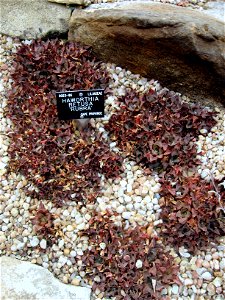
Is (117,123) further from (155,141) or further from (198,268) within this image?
(198,268)

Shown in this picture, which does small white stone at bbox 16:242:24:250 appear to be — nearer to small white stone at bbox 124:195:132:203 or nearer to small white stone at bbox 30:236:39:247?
small white stone at bbox 30:236:39:247

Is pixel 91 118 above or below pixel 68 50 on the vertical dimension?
below

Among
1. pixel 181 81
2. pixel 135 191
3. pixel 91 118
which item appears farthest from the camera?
pixel 181 81

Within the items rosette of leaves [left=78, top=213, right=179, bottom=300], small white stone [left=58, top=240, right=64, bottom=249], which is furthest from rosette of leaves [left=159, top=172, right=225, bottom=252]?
small white stone [left=58, top=240, right=64, bottom=249]

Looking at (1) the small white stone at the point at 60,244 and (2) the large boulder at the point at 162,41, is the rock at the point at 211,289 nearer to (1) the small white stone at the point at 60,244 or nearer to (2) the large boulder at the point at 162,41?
(1) the small white stone at the point at 60,244

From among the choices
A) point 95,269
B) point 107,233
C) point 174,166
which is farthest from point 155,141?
point 95,269
